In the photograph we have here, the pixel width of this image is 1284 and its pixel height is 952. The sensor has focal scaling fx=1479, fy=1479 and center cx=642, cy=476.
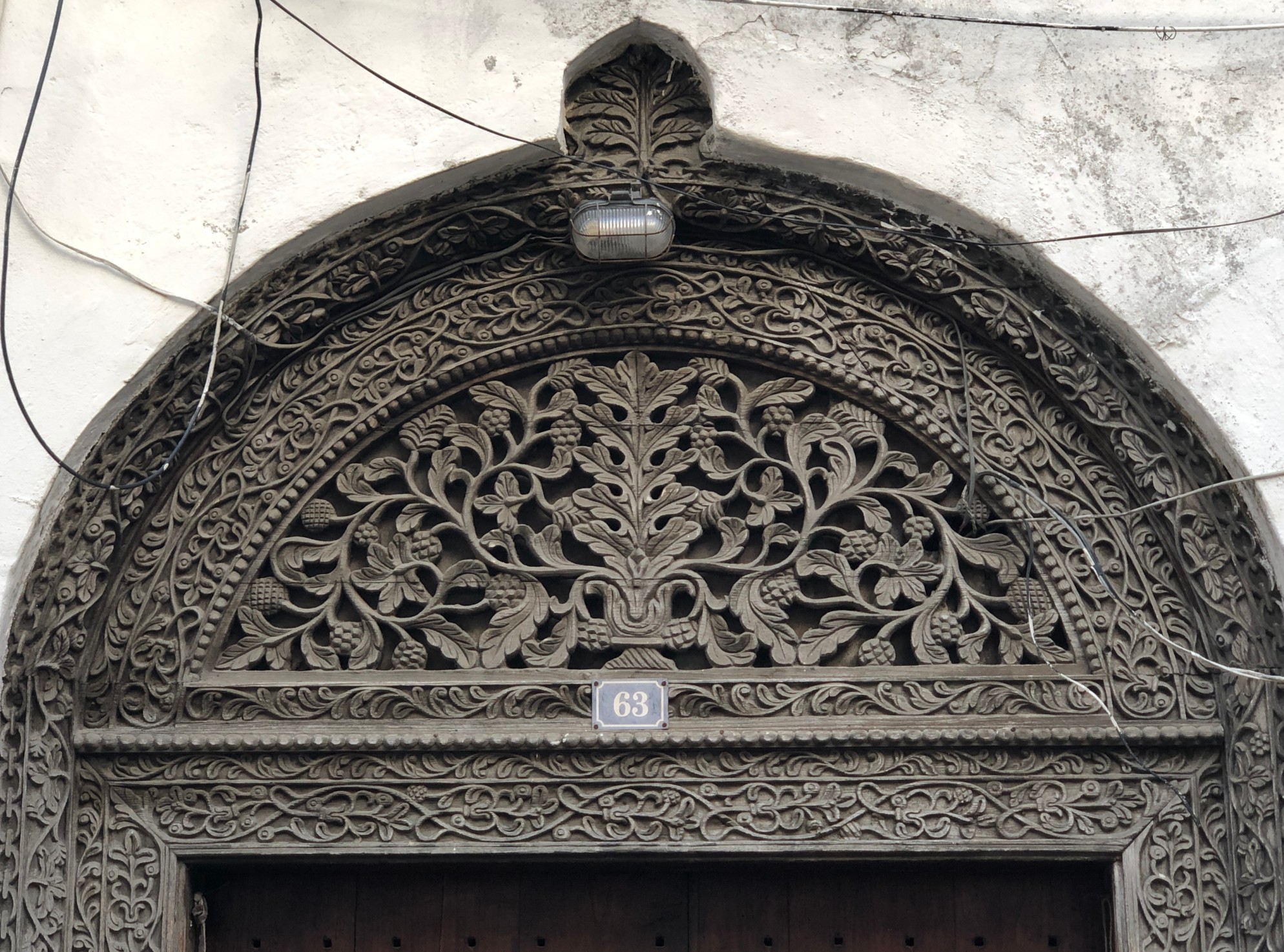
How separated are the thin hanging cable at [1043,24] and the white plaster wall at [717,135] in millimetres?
17

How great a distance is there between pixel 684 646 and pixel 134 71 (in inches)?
66.5

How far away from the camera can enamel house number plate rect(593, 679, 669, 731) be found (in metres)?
3.09

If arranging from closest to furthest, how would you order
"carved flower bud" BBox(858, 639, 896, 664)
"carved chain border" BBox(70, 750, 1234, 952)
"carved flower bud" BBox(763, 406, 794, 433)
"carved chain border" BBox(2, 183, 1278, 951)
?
"carved chain border" BBox(2, 183, 1278, 951) → "carved chain border" BBox(70, 750, 1234, 952) → "carved flower bud" BBox(858, 639, 896, 664) → "carved flower bud" BBox(763, 406, 794, 433)

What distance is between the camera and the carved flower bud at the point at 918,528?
317cm

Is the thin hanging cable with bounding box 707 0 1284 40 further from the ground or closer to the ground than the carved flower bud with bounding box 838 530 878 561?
further from the ground

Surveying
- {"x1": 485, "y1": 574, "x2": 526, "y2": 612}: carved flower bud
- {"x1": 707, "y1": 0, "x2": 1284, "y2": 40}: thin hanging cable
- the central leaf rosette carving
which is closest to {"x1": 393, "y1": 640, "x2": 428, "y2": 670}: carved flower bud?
the central leaf rosette carving

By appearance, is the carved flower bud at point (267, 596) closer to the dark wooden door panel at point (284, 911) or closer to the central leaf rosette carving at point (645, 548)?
the central leaf rosette carving at point (645, 548)

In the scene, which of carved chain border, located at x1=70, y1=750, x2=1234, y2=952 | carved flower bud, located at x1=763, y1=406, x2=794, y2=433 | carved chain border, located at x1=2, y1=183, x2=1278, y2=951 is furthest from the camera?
carved flower bud, located at x1=763, y1=406, x2=794, y2=433

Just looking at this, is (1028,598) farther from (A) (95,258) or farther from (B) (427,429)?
(A) (95,258)

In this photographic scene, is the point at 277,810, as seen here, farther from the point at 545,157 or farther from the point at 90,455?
the point at 545,157

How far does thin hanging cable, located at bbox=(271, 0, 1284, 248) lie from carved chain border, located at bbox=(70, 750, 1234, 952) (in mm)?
1083

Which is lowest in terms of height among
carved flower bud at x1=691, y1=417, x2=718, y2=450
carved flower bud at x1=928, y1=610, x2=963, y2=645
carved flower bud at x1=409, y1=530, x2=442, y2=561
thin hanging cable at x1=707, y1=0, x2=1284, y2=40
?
carved flower bud at x1=928, y1=610, x2=963, y2=645

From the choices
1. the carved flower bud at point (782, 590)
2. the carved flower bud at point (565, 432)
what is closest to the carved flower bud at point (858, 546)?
the carved flower bud at point (782, 590)

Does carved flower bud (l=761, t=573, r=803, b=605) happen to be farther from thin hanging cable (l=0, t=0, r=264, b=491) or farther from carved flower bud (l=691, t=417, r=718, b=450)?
thin hanging cable (l=0, t=0, r=264, b=491)
